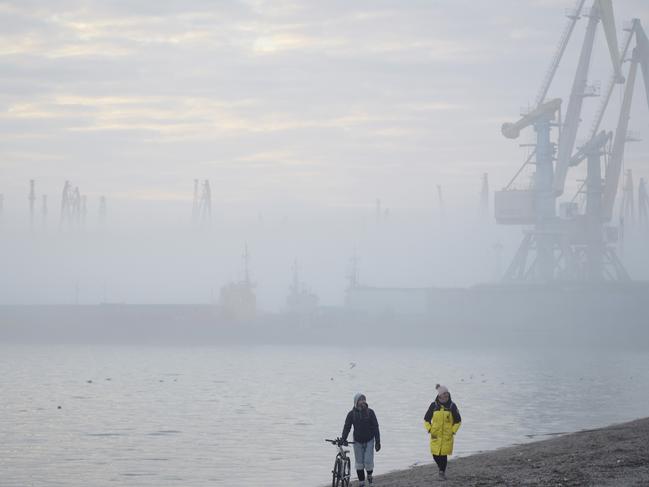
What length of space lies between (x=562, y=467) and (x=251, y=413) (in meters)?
44.5

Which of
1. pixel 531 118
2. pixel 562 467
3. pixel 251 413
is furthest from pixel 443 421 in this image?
pixel 531 118

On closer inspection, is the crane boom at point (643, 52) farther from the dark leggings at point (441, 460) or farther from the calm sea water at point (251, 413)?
the dark leggings at point (441, 460)

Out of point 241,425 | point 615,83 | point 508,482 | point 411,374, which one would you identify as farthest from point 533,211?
point 508,482

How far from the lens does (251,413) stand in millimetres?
69625

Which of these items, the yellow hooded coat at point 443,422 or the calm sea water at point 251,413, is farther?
the calm sea water at point 251,413

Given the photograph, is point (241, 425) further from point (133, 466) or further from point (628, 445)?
point (628, 445)

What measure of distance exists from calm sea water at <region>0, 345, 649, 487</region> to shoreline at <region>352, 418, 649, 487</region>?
26.8ft

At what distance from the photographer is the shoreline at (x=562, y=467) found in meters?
24.0

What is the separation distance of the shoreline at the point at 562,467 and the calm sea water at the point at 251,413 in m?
8.18

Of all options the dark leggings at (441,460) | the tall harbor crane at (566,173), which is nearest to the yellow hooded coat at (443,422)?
the dark leggings at (441,460)

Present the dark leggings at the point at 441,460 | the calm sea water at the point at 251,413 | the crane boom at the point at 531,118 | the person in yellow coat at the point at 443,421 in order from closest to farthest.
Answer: the person in yellow coat at the point at 443,421
the dark leggings at the point at 441,460
the calm sea water at the point at 251,413
the crane boom at the point at 531,118

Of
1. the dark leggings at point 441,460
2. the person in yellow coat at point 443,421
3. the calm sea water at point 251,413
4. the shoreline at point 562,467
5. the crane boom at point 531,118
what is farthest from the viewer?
the crane boom at point 531,118

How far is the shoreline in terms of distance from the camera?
24.0 m

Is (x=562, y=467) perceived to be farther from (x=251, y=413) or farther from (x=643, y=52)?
(x=643, y=52)
